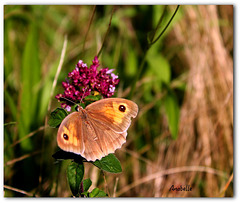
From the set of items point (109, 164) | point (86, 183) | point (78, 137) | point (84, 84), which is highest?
point (84, 84)

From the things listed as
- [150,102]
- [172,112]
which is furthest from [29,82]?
[172,112]

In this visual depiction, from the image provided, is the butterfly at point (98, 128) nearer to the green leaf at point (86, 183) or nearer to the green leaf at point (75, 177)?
the green leaf at point (75, 177)

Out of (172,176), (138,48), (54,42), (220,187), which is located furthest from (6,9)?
(220,187)

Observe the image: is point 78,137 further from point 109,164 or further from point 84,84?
point 84,84

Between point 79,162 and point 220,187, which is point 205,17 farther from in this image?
point 79,162

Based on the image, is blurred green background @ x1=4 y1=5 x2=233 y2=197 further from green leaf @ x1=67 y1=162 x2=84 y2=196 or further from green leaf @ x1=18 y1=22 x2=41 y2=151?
green leaf @ x1=67 y1=162 x2=84 y2=196
